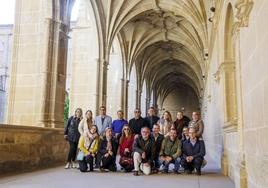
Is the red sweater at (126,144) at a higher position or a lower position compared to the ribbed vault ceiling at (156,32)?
lower

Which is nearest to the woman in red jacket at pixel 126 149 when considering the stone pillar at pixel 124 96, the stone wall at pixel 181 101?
the stone pillar at pixel 124 96

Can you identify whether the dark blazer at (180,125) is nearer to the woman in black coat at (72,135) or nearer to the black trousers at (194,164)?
the black trousers at (194,164)

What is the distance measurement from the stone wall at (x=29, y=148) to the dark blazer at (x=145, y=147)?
207 cm

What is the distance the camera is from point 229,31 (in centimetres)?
615

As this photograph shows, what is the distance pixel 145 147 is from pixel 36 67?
3629 millimetres

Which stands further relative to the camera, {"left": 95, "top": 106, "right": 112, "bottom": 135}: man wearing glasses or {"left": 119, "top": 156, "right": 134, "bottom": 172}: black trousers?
{"left": 95, "top": 106, "right": 112, "bottom": 135}: man wearing glasses

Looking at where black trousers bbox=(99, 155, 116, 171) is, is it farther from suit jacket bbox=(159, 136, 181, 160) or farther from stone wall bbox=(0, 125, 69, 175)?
stone wall bbox=(0, 125, 69, 175)

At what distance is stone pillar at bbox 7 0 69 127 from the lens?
25.1 ft

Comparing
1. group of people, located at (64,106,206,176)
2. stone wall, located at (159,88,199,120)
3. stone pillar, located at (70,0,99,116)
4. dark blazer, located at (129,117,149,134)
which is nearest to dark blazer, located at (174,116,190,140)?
group of people, located at (64,106,206,176)

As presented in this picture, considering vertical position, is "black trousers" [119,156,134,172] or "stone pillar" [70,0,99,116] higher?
"stone pillar" [70,0,99,116]

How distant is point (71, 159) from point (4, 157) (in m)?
1.48

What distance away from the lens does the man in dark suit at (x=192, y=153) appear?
5.84 metres

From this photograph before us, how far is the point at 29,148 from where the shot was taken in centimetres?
621

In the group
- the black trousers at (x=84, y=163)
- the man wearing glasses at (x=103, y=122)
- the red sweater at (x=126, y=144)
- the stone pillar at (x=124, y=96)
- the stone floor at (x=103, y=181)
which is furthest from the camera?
the stone pillar at (x=124, y=96)
